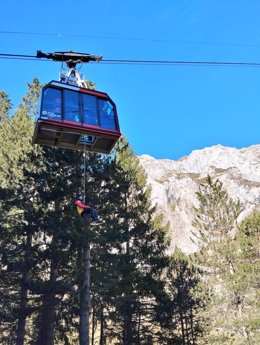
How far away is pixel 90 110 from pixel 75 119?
714mm

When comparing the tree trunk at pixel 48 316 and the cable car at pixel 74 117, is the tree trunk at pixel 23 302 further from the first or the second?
the cable car at pixel 74 117

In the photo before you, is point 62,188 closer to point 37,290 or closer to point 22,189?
point 22,189

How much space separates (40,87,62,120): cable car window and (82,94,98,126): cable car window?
81cm

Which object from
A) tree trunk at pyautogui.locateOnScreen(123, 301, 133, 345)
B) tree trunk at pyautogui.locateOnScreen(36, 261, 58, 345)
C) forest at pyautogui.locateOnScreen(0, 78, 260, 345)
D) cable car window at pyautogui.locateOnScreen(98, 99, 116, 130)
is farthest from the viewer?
tree trunk at pyautogui.locateOnScreen(123, 301, 133, 345)

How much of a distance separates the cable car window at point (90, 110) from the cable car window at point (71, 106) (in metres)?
0.23

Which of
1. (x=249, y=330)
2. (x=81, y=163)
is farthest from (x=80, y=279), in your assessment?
(x=249, y=330)

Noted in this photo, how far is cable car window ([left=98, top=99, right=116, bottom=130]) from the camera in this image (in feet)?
37.1

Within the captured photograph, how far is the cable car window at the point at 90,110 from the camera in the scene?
11.1 m

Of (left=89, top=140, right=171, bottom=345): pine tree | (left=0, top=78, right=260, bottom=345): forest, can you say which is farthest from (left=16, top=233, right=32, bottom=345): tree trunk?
(left=89, top=140, right=171, bottom=345): pine tree

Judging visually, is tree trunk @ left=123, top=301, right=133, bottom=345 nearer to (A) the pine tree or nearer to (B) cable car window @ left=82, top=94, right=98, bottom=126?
(A) the pine tree

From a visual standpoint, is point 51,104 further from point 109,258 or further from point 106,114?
point 109,258

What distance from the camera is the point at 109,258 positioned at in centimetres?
1723

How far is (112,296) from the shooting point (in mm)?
17047

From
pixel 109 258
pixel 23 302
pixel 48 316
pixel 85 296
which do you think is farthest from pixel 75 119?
pixel 23 302
